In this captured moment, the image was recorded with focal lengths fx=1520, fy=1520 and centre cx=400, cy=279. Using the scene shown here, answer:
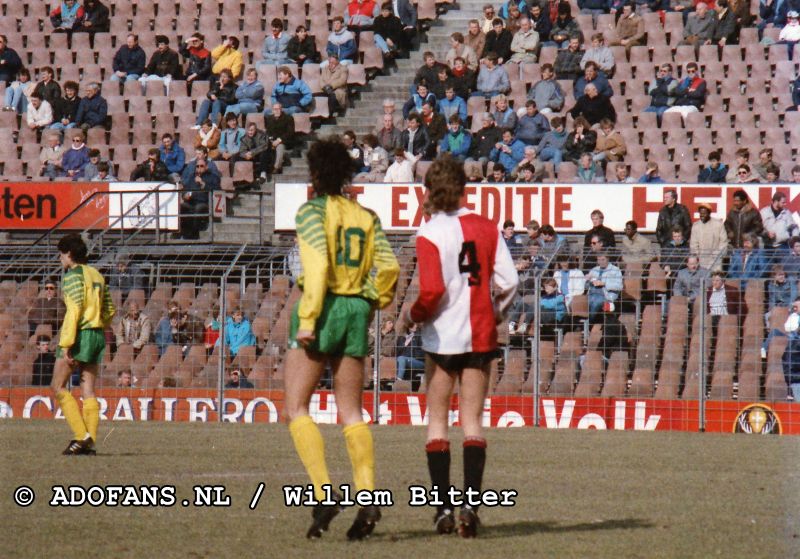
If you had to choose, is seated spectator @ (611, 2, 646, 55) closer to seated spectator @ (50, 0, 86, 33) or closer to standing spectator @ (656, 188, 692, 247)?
standing spectator @ (656, 188, 692, 247)

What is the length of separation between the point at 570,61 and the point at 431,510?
1621 centimetres

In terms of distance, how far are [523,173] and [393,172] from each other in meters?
1.98

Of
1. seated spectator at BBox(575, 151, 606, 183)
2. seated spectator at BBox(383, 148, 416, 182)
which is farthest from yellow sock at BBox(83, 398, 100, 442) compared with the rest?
seated spectator at BBox(575, 151, 606, 183)

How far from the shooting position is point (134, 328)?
65.7 feet

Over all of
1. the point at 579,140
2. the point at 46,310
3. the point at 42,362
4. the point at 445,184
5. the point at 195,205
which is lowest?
the point at 42,362

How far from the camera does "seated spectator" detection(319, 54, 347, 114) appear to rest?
25.7 meters

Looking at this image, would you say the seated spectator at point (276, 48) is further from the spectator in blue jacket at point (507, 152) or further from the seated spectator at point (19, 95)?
the spectator in blue jacket at point (507, 152)

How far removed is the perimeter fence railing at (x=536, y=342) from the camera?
17.6 metres

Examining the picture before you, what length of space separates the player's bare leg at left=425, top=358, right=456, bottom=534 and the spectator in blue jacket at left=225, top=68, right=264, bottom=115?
60.0 feet

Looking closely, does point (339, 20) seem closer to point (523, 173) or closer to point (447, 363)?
point (523, 173)

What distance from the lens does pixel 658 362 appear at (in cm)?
1797

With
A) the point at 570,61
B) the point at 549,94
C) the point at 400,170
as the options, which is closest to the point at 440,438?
the point at 400,170

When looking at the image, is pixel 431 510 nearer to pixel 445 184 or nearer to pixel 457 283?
pixel 457 283

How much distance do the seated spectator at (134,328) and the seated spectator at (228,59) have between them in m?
7.71
